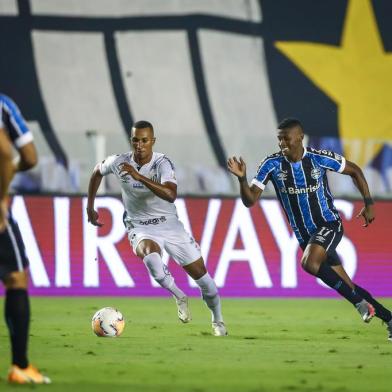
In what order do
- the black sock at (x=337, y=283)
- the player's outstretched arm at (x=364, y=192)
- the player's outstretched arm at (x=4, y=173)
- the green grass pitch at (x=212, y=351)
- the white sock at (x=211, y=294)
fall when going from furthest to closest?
1. the white sock at (x=211, y=294)
2. the player's outstretched arm at (x=364, y=192)
3. the black sock at (x=337, y=283)
4. the green grass pitch at (x=212, y=351)
5. the player's outstretched arm at (x=4, y=173)

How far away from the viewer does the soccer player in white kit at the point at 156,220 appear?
36.7 ft

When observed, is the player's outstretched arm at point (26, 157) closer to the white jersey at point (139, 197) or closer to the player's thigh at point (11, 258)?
the player's thigh at point (11, 258)

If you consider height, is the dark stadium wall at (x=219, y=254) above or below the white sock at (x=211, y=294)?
above

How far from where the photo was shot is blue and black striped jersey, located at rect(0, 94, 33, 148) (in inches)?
291

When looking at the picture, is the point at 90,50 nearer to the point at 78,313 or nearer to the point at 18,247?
the point at 78,313

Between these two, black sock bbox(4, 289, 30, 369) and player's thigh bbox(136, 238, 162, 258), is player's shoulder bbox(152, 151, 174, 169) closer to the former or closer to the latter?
player's thigh bbox(136, 238, 162, 258)

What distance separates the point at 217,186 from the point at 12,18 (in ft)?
29.9

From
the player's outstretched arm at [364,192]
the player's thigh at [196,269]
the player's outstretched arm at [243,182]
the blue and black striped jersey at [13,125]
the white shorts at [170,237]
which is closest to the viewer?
the blue and black striped jersey at [13,125]

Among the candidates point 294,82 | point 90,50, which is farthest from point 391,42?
point 90,50

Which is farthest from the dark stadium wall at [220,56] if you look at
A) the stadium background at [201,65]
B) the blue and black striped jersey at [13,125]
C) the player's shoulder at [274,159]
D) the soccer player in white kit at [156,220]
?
the blue and black striped jersey at [13,125]

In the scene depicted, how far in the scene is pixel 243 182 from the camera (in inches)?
416

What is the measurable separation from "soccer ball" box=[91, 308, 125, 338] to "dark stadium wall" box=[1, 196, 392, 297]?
5.20 meters

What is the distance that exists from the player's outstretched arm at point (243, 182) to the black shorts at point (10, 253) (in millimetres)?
3135

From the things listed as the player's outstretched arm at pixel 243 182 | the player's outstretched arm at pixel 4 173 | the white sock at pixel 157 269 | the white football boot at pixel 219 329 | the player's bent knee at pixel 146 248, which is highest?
the player's outstretched arm at pixel 243 182
